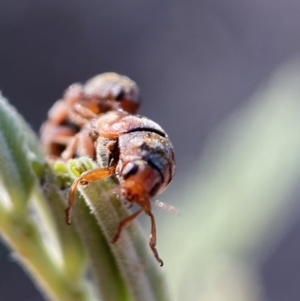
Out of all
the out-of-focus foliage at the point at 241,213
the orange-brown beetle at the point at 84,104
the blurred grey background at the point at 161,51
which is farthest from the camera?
the blurred grey background at the point at 161,51

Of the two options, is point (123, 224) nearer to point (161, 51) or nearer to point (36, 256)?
point (36, 256)

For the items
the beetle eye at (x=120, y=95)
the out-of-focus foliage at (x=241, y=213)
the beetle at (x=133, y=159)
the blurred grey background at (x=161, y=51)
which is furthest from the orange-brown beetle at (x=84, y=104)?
the blurred grey background at (x=161, y=51)

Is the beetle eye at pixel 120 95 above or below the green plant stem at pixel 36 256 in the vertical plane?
above

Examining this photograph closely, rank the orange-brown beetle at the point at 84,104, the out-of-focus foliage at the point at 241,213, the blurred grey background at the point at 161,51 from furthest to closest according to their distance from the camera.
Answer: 1. the blurred grey background at the point at 161,51
2. the out-of-focus foliage at the point at 241,213
3. the orange-brown beetle at the point at 84,104

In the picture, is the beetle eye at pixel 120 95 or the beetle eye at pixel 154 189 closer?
the beetle eye at pixel 154 189

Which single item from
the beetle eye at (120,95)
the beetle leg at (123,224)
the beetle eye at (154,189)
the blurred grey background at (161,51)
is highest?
the beetle eye at (120,95)

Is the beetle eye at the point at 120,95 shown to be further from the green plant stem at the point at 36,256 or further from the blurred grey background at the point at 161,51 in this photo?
the blurred grey background at the point at 161,51

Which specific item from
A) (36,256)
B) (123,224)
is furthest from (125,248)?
(36,256)
